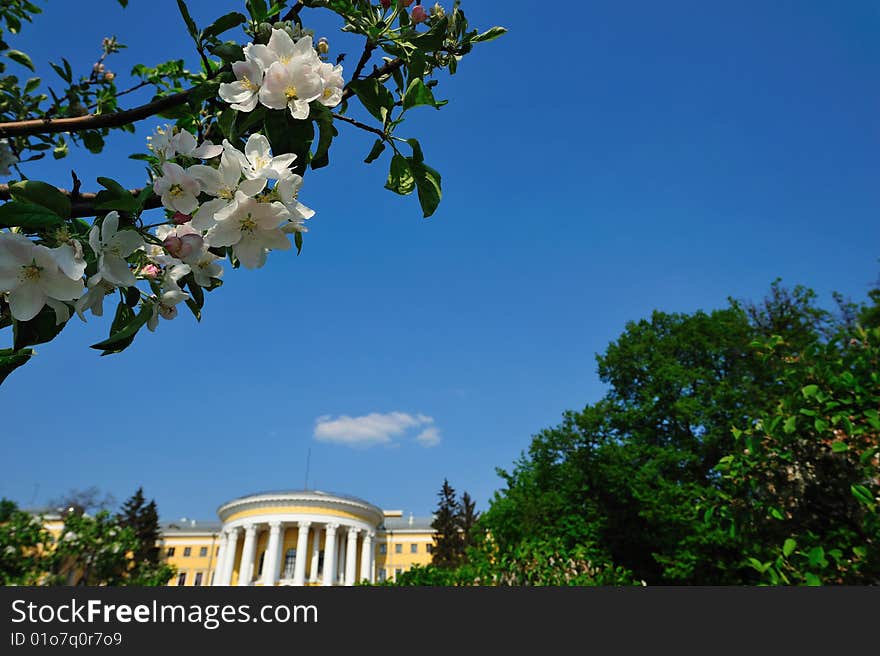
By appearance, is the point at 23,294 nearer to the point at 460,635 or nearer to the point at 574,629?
the point at 460,635

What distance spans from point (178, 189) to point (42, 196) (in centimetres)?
22

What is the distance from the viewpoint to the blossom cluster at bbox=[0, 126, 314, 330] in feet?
Answer: 2.95

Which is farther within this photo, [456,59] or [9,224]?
[456,59]

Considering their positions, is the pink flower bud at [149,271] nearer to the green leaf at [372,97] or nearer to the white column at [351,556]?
the green leaf at [372,97]

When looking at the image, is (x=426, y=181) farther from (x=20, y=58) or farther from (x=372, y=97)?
(x=20, y=58)

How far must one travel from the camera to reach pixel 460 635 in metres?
1.80

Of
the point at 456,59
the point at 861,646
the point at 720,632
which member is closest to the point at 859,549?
the point at 861,646

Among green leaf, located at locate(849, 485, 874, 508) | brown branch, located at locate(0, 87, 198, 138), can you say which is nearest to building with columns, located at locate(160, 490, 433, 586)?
green leaf, located at locate(849, 485, 874, 508)

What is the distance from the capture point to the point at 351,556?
46.7m

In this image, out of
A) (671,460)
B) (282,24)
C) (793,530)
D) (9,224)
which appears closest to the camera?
(9,224)

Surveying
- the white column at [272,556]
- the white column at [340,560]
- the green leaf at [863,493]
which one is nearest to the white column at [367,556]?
the white column at [340,560]

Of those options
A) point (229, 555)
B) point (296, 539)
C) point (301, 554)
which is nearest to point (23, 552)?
point (301, 554)

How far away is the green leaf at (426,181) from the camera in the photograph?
4.37ft

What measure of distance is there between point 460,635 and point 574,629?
39 centimetres
